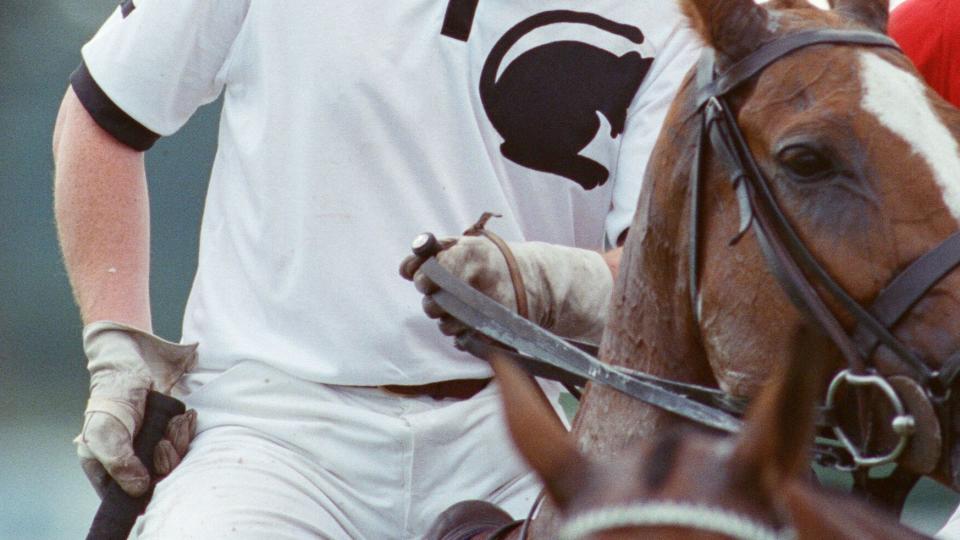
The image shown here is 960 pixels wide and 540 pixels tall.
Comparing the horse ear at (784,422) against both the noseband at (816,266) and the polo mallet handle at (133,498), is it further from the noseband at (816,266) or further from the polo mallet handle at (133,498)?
the polo mallet handle at (133,498)

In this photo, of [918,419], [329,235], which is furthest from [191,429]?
[918,419]

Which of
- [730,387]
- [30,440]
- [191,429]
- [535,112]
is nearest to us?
[730,387]

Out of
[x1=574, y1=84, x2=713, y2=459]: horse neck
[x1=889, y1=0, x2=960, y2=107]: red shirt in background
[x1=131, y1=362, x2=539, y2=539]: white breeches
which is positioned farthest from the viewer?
[x1=889, y1=0, x2=960, y2=107]: red shirt in background

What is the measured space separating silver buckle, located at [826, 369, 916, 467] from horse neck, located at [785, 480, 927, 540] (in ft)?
2.47

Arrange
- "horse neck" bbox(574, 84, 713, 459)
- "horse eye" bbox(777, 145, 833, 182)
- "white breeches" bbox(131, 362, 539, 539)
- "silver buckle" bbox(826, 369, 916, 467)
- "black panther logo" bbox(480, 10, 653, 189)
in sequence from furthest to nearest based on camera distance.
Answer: "black panther logo" bbox(480, 10, 653, 189)
"white breeches" bbox(131, 362, 539, 539)
"horse neck" bbox(574, 84, 713, 459)
"horse eye" bbox(777, 145, 833, 182)
"silver buckle" bbox(826, 369, 916, 467)

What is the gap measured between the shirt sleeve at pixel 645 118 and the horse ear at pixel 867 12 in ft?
1.98

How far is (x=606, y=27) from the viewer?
2799 mm

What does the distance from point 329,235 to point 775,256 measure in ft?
3.06

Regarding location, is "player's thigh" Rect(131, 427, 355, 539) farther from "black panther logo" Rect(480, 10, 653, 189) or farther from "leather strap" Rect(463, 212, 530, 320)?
"black panther logo" Rect(480, 10, 653, 189)

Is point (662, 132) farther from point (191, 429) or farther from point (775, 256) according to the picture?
point (191, 429)

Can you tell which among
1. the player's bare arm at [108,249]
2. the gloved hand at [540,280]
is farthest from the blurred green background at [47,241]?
the gloved hand at [540,280]

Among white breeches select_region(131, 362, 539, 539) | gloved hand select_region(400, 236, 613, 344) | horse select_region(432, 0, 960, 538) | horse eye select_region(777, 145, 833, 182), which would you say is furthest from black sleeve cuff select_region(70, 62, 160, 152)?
horse eye select_region(777, 145, 833, 182)

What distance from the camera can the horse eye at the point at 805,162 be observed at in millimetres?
1942

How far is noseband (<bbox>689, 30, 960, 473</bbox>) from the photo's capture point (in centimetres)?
183
